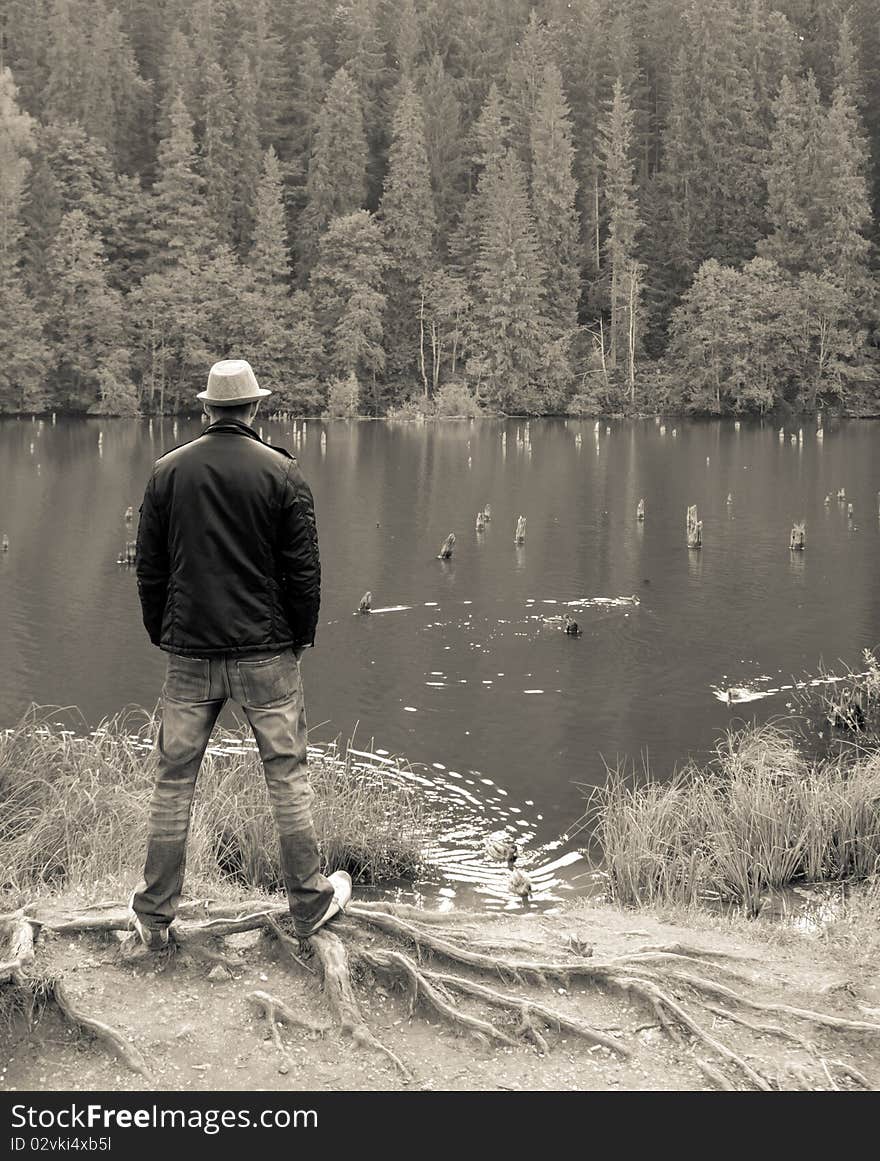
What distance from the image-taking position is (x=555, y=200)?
260 feet

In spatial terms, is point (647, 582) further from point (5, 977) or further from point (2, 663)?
point (5, 977)

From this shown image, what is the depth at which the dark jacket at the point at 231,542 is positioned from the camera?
5.45 metres

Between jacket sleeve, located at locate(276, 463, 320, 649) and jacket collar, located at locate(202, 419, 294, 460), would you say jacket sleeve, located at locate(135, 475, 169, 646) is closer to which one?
jacket collar, located at locate(202, 419, 294, 460)

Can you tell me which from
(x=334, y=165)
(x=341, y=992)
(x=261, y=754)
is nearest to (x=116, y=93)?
(x=334, y=165)

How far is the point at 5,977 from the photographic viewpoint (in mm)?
5250

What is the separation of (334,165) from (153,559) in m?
78.7

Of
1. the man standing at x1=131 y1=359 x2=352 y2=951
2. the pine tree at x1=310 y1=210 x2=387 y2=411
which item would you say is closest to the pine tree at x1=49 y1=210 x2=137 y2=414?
the pine tree at x1=310 y1=210 x2=387 y2=411

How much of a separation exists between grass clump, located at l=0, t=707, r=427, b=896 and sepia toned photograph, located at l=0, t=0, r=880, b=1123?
0.18 feet

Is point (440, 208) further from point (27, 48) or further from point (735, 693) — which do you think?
point (735, 693)

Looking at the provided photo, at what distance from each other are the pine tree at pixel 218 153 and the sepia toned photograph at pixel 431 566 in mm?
501

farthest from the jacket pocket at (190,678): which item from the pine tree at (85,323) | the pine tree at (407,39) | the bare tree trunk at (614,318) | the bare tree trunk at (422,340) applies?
the pine tree at (407,39)

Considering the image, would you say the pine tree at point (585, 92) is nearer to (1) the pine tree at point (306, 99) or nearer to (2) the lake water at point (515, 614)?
(1) the pine tree at point (306, 99)

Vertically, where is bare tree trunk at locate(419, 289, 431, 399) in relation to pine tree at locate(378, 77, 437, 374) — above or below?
below

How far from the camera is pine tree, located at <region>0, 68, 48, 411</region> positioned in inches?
2621
